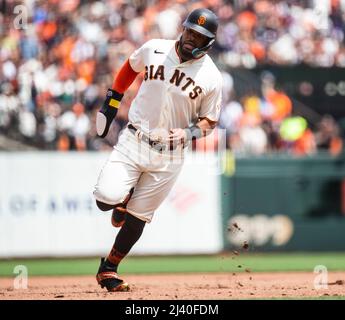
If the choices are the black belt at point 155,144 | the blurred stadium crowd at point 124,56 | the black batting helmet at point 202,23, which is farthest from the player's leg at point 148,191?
the blurred stadium crowd at point 124,56

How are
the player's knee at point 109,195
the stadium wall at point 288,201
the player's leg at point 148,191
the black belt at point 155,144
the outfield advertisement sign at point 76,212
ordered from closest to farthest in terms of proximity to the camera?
1. the player's knee at point 109,195
2. the black belt at point 155,144
3. the player's leg at point 148,191
4. the outfield advertisement sign at point 76,212
5. the stadium wall at point 288,201

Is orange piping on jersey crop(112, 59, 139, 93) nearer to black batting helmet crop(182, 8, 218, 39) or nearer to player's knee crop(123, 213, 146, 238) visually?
black batting helmet crop(182, 8, 218, 39)

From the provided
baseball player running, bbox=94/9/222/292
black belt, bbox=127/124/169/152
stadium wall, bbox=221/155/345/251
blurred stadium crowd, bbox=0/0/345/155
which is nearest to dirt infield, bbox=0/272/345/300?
baseball player running, bbox=94/9/222/292

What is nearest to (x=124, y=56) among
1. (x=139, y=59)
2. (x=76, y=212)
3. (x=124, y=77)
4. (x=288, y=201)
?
(x=76, y=212)

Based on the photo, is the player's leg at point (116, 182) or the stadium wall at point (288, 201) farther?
the stadium wall at point (288, 201)

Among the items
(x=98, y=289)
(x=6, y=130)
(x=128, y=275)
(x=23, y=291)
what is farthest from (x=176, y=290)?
(x=6, y=130)

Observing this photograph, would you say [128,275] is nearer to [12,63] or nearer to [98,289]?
[98,289]

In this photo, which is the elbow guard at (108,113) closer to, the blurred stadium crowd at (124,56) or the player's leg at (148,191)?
the player's leg at (148,191)

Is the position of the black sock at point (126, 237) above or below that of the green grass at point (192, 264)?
above
